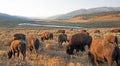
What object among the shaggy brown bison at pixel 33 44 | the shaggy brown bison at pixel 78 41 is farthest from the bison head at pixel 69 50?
the shaggy brown bison at pixel 33 44

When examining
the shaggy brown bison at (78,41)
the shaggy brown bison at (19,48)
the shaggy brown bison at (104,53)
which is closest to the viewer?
the shaggy brown bison at (104,53)

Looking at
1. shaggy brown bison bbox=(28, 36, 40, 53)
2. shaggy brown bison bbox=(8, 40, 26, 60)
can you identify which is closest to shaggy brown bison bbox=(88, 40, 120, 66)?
shaggy brown bison bbox=(8, 40, 26, 60)

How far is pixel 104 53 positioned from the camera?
45.9 ft

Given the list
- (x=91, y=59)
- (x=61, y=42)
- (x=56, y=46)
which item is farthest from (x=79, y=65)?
(x=61, y=42)

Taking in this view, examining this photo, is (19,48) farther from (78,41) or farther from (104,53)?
(104,53)

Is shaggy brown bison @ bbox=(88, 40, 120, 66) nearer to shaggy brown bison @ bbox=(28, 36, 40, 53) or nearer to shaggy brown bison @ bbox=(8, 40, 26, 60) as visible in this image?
shaggy brown bison @ bbox=(8, 40, 26, 60)

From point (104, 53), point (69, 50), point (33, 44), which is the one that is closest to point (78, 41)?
point (69, 50)

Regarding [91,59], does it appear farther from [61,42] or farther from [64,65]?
[61,42]

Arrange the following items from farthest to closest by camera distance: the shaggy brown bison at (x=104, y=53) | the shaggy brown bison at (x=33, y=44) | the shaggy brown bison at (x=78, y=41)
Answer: the shaggy brown bison at (x=33, y=44)
the shaggy brown bison at (x=78, y=41)
the shaggy brown bison at (x=104, y=53)

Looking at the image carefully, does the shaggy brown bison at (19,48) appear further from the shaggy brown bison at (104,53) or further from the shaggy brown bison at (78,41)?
the shaggy brown bison at (104,53)

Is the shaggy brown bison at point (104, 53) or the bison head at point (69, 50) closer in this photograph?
the shaggy brown bison at point (104, 53)

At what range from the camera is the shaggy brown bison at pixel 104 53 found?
1320 centimetres

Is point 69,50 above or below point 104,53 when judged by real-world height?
below

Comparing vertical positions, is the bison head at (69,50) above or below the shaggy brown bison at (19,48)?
below
